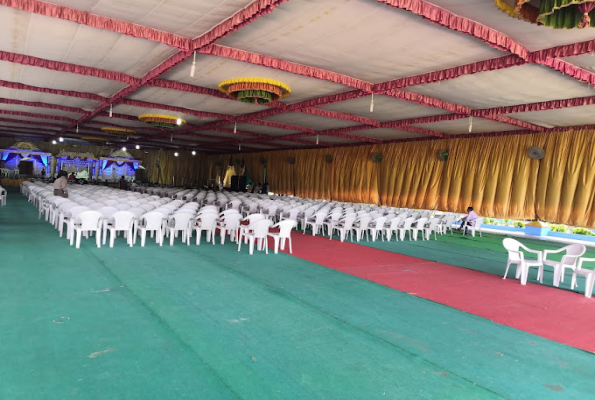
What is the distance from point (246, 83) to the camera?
31.3ft

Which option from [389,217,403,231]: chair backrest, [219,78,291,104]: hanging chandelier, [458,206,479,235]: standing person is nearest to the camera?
[219,78,291,104]: hanging chandelier

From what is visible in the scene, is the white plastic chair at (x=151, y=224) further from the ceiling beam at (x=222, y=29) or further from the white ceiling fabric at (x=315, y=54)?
the white ceiling fabric at (x=315, y=54)

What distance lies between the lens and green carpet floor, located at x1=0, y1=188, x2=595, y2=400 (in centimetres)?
322

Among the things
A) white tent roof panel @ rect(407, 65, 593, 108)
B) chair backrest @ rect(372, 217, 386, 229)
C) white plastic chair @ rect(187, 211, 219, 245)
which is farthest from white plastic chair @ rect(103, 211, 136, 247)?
white tent roof panel @ rect(407, 65, 593, 108)

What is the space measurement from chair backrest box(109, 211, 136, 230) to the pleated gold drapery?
14524 mm

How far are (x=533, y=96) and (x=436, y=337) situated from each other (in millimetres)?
9122

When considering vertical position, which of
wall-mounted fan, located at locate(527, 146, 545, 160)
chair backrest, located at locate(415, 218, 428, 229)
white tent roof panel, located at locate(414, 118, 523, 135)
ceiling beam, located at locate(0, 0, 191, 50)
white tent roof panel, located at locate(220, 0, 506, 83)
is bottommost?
chair backrest, located at locate(415, 218, 428, 229)

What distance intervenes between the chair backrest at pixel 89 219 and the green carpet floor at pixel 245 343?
152 cm

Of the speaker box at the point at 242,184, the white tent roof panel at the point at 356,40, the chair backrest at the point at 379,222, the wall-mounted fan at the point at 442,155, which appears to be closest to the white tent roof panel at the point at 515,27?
the white tent roof panel at the point at 356,40

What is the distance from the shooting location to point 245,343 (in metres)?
4.04

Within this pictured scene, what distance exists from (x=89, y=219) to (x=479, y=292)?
7.56 metres

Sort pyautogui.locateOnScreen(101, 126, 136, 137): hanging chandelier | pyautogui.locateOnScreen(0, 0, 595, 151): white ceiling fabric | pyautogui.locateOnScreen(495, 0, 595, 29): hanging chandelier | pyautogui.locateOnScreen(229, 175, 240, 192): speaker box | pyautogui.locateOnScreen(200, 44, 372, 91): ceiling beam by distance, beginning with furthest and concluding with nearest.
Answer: pyautogui.locateOnScreen(229, 175, 240, 192): speaker box, pyautogui.locateOnScreen(101, 126, 136, 137): hanging chandelier, pyautogui.locateOnScreen(200, 44, 372, 91): ceiling beam, pyautogui.locateOnScreen(0, 0, 595, 151): white ceiling fabric, pyautogui.locateOnScreen(495, 0, 595, 29): hanging chandelier

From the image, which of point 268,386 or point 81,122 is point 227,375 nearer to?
point 268,386

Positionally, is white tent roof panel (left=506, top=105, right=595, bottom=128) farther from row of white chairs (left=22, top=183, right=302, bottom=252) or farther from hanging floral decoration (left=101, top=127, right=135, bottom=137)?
hanging floral decoration (left=101, top=127, right=135, bottom=137)
